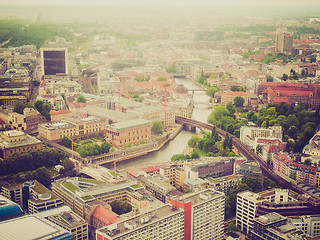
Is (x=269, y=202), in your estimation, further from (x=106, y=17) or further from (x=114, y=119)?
(x=106, y=17)

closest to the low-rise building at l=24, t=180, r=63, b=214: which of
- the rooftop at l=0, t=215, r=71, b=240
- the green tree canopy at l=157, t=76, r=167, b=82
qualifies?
the rooftop at l=0, t=215, r=71, b=240

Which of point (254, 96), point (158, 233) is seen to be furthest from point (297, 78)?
point (158, 233)

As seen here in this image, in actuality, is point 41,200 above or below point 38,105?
below

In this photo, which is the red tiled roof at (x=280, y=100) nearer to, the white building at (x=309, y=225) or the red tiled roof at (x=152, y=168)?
the red tiled roof at (x=152, y=168)

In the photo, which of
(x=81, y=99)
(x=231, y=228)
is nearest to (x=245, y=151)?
(x=231, y=228)

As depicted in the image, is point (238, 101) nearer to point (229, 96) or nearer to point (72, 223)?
point (229, 96)
